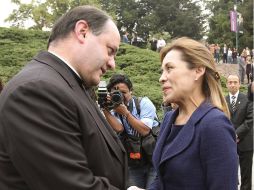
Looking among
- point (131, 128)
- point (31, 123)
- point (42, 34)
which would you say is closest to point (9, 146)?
point (31, 123)

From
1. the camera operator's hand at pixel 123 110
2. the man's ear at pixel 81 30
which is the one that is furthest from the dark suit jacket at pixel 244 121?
the man's ear at pixel 81 30

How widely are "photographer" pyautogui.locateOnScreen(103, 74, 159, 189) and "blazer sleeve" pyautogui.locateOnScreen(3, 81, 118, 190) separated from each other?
2.68m

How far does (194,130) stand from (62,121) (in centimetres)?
92

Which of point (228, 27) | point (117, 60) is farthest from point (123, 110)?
point (228, 27)

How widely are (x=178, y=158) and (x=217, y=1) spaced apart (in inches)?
2325

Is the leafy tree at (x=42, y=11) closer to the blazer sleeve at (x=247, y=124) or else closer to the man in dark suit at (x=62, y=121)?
the blazer sleeve at (x=247, y=124)

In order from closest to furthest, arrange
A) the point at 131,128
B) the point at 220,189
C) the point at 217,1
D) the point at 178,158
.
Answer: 1. the point at 220,189
2. the point at 178,158
3. the point at 131,128
4. the point at 217,1

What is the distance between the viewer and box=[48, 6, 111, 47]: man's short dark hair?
191cm

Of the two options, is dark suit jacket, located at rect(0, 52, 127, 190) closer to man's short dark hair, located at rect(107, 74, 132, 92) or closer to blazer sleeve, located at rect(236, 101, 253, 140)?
man's short dark hair, located at rect(107, 74, 132, 92)

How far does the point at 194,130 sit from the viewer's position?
7.67 feet

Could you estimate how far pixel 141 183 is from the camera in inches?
→ 180

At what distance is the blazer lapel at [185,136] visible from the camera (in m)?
2.34

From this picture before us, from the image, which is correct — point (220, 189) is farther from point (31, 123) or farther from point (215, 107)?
point (31, 123)

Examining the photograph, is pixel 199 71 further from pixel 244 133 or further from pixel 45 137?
pixel 244 133
